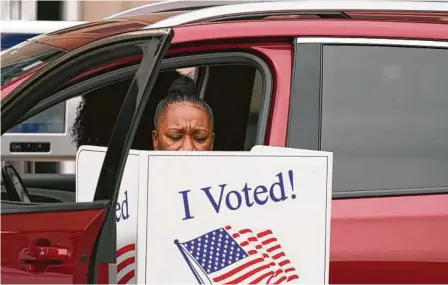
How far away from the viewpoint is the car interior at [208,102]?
3.53m

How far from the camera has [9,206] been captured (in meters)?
2.74

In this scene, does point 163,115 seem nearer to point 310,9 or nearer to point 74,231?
point 310,9

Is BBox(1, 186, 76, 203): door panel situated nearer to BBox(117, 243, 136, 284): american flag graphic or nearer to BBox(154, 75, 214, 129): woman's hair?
BBox(154, 75, 214, 129): woman's hair

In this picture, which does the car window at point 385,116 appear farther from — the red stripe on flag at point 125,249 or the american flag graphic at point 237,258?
the red stripe on flag at point 125,249

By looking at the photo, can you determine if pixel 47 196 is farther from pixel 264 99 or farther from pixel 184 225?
pixel 184 225

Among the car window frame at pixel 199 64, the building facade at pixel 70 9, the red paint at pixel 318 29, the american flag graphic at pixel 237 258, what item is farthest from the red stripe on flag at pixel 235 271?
the building facade at pixel 70 9

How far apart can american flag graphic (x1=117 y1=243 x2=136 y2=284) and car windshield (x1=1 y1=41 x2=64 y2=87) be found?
593mm

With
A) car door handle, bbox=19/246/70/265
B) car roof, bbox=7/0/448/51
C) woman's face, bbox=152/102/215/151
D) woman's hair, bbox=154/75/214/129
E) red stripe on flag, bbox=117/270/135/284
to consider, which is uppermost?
car roof, bbox=7/0/448/51

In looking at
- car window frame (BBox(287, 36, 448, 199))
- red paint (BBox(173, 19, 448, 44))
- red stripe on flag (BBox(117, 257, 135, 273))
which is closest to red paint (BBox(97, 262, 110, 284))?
red stripe on flag (BBox(117, 257, 135, 273))

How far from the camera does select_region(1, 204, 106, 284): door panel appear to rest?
2.65 m

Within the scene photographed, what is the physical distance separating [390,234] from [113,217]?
82 centimetres

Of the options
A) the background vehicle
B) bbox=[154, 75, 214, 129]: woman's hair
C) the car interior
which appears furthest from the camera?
the background vehicle

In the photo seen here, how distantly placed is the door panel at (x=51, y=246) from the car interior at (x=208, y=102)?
2.17ft

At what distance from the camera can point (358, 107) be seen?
3.14 m
